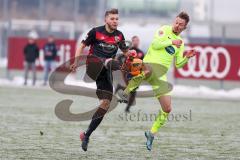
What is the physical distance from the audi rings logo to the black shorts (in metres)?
16.8

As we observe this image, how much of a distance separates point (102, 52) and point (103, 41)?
0.18 m

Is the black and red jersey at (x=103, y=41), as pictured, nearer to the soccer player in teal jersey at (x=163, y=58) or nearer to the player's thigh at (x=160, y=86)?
the soccer player in teal jersey at (x=163, y=58)

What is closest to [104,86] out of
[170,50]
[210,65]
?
[170,50]

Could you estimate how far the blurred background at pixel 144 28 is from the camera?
28.6 metres

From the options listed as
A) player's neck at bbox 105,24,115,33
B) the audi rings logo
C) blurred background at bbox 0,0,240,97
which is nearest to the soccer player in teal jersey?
player's neck at bbox 105,24,115,33

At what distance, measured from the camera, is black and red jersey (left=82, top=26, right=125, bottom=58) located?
1145 cm

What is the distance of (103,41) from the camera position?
37.6ft

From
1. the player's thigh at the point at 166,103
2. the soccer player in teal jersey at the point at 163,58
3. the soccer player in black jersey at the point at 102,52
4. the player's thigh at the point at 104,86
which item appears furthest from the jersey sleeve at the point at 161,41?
the player's thigh at the point at 104,86

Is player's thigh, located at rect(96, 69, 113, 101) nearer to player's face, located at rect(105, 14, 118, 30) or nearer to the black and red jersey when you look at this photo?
the black and red jersey

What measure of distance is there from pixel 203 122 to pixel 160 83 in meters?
5.25

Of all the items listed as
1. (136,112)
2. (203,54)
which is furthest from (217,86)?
(136,112)

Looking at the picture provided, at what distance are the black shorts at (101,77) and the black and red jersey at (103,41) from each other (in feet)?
0.43

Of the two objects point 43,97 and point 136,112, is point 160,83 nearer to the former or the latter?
point 136,112

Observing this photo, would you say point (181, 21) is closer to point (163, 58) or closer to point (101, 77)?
point (163, 58)
